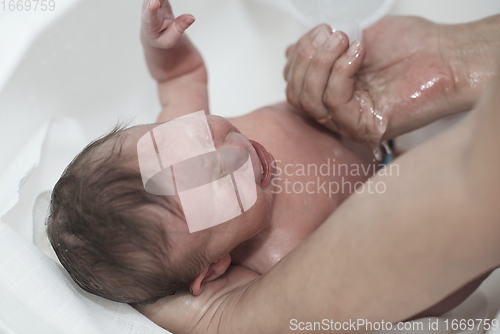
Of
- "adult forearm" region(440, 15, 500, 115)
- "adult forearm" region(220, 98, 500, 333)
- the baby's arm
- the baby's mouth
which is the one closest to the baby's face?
the baby's mouth

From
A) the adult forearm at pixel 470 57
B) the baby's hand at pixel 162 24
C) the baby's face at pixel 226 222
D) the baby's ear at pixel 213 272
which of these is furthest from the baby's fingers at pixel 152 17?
the adult forearm at pixel 470 57

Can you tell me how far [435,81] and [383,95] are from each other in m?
0.11

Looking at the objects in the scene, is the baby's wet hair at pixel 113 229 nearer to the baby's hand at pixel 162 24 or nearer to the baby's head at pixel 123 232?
the baby's head at pixel 123 232

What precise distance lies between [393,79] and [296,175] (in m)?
0.32

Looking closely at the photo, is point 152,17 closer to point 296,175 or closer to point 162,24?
point 162,24

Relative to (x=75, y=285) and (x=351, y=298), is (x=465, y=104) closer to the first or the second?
(x=351, y=298)

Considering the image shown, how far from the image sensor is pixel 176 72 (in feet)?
3.48

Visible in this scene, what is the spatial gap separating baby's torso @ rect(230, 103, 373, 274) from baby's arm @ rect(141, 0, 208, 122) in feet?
0.44

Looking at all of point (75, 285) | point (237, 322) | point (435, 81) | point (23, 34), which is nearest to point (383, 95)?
point (435, 81)

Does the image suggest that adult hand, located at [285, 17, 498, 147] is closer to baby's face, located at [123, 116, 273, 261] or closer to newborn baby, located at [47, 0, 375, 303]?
newborn baby, located at [47, 0, 375, 303]

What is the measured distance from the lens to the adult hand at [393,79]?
888 mm

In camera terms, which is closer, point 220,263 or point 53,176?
point 220,263

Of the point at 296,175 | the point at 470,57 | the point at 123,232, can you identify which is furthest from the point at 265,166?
the point at 470,57

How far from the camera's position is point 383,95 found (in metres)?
0.95
